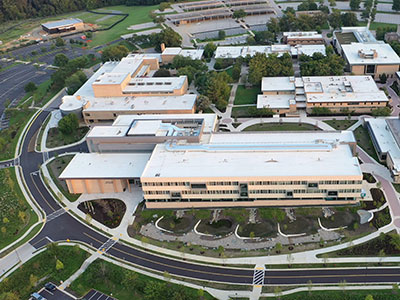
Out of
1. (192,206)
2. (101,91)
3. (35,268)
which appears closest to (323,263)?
(192,206)

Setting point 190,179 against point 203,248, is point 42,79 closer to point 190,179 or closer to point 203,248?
point 190,179

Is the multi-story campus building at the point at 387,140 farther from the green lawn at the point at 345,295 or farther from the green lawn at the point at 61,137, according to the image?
the green lawn at the point at 61,137

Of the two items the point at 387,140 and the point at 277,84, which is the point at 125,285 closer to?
the point at 387,140

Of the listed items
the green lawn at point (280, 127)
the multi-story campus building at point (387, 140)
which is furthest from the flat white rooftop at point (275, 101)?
the multi-story campus building at point (387, 140)

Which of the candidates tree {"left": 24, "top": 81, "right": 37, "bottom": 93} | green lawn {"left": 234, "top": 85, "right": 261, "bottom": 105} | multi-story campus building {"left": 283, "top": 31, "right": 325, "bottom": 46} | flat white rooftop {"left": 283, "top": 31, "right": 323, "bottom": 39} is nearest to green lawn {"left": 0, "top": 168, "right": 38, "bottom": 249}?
tree {"left": 24, "top": 81, "right": 37, "bottom": 93}

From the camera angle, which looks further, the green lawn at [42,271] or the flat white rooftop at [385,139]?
the flat white rooftop at [385,139]

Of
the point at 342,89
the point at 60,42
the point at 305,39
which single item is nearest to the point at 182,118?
the point at 342,89
